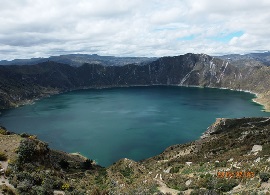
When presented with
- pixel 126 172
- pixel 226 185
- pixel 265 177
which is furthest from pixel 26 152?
pixel 265 177

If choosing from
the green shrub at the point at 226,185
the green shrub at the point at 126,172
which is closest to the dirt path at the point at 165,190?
the green shrub at the point at 226,185

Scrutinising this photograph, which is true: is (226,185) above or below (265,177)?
below

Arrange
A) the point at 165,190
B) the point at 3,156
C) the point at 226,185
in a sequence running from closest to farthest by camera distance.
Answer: the point at 226,185, the point at 165,190, the point at 3,156

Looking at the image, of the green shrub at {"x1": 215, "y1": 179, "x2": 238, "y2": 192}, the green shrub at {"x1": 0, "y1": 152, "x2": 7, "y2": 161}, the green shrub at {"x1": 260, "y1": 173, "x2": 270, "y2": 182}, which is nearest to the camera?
the green shrub at {"x1": 260, "y1": 173, "x2": 270, "y2": 182}

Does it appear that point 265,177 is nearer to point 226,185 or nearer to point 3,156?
point 226,185

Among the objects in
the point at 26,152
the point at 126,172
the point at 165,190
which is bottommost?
the point at 126,172

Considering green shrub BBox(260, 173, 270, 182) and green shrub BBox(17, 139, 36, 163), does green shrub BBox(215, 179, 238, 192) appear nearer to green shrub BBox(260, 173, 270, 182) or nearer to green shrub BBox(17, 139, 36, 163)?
green shrub BBox(260, 173, 270, 182)

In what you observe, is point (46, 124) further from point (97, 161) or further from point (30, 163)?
point (30, 163)

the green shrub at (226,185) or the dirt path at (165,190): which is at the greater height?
the green shrub at (226,185)

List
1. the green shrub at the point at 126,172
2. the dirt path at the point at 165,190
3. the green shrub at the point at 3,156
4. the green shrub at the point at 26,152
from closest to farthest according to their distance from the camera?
the dirt path at the point at 165,190 → the green shrub at the point at 3,156 → the green shrub at the point at 26,152 → the green shrub at the point at 126,172

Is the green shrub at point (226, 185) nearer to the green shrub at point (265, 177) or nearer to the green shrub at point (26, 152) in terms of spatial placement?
the green shrub at point (265, 177)

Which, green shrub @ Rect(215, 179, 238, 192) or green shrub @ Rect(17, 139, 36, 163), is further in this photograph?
green shrub @ Rect(17, 139, 36, 163)

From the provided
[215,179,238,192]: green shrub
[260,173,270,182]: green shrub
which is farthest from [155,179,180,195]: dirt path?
[260,173,270,182]: green shrub

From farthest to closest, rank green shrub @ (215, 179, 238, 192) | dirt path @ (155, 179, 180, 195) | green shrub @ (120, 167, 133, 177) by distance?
green shrub @ (120, 167, 133, 177)
dirt path @ (155, 179, 180, 195)
green shrub @ (215, 179, 238, 192)
